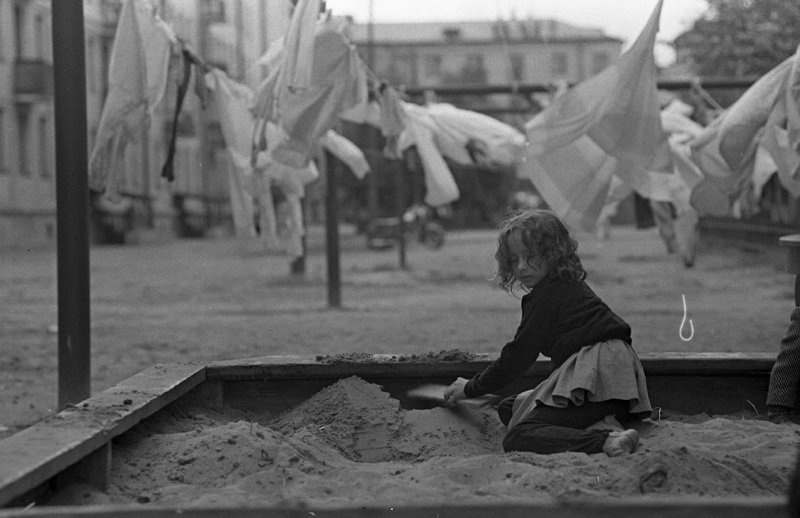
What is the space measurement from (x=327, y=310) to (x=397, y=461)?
901 centimetres

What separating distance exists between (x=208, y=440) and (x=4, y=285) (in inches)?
609

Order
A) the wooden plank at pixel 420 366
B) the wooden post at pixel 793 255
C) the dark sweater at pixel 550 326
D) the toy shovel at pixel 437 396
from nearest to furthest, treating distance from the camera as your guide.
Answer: the dark sweater at pixel 550 326
the toy shovel at pixel 437 396
the wooden plank at pixel 420 366
the wooden post at pixel 793 255

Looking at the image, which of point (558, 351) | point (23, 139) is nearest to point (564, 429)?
point (558, 351)

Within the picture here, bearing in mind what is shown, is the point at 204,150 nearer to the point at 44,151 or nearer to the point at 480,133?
the point at 44,151

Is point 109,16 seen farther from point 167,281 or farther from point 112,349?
point 112,349

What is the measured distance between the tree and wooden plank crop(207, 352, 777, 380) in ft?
46.8

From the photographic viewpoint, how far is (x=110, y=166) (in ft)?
25.1

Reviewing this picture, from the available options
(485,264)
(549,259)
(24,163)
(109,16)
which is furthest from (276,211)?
(109,16)

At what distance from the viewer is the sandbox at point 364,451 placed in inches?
96.2

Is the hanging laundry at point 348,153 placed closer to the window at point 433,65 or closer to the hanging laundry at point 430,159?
the hanging laundry at point 430,159

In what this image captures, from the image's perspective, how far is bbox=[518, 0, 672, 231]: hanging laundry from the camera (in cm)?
791

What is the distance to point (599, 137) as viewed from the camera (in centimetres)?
A: 796

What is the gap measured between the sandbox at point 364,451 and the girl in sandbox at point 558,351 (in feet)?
0.49

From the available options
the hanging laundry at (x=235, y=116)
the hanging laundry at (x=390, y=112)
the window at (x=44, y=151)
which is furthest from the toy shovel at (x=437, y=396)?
the window at (x=44, y=151)
